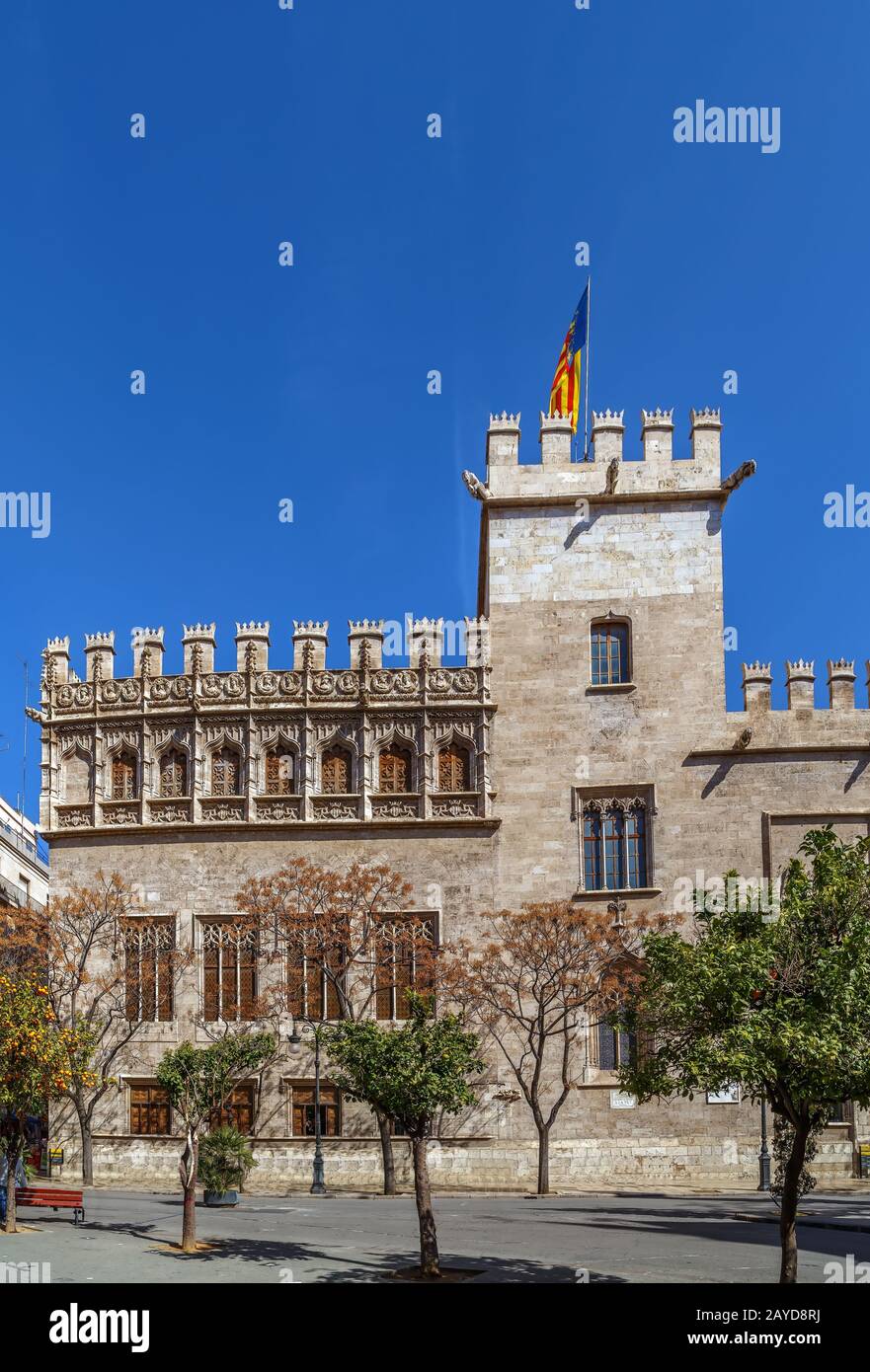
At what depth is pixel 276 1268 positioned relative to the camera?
21.8 metres

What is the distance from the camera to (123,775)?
44.9 meters

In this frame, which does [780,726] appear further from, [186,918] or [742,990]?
[742,990]

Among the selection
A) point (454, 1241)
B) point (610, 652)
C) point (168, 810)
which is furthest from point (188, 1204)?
point (610, 652)

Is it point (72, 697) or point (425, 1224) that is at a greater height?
point (72, 697)

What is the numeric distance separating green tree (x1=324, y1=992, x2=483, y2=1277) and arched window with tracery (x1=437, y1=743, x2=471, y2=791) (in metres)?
20.6

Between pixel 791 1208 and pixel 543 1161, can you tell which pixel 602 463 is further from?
pixel 791 1208

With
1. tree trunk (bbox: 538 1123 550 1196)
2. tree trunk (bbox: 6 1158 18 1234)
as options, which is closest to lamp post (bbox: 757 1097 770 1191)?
tree trunk (bbox: 538 1123 550 1196)

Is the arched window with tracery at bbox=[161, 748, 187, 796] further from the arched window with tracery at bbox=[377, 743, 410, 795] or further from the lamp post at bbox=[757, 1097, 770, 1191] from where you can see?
the lamp post at bbox=[757, 1097, 770, 1191]

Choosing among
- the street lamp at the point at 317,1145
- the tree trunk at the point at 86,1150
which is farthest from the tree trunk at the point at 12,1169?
the tree trunk at the point at 86,1150

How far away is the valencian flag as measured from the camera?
154 ft

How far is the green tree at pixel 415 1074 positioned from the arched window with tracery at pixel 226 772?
71.3ft

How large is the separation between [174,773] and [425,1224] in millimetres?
25041

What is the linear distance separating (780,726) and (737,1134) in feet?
41.0

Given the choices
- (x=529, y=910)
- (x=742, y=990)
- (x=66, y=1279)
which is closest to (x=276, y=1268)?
(x=66, y=1279)
